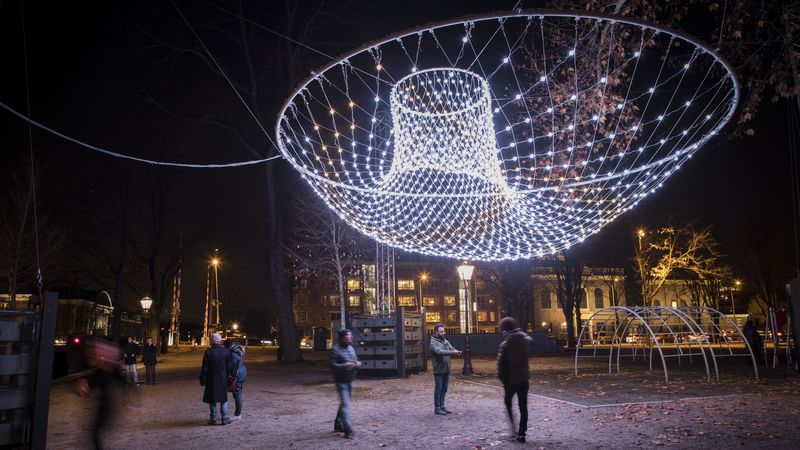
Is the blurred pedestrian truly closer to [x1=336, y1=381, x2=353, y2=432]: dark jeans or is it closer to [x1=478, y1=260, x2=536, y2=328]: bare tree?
[x1=336, y1=381, x2=353, y2=432]: dark jeans

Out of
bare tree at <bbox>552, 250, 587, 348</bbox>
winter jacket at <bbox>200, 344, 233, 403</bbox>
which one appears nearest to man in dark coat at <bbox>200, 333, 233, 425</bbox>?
winter jacket at <bbox>200, 344, 233, 403</bbox>

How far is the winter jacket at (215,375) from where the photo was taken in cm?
953

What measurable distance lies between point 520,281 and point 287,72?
17609mm

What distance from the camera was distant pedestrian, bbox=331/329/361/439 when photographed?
8.42 meters

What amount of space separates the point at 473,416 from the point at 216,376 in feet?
14.5

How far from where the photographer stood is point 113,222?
33312mm

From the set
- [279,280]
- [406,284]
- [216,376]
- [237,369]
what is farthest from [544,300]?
[216,376]

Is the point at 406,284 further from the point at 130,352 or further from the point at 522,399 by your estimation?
the point at 522,399

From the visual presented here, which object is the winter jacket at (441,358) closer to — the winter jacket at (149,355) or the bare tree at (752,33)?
→ the bare tree at (752,33)

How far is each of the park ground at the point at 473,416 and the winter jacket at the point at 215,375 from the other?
0.52m

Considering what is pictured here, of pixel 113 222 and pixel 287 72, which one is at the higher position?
pixel 287 72

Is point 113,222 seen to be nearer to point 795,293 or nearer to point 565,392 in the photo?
point 565,392

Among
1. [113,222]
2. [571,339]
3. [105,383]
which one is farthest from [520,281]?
[105,383]

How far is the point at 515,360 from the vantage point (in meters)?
7.92
